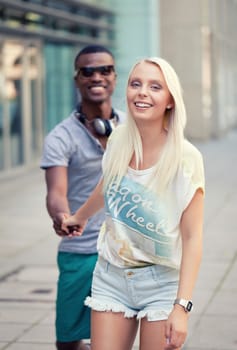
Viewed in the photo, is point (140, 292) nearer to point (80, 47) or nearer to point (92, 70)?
point (92, 70)

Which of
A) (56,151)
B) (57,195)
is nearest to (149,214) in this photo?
(57,195)

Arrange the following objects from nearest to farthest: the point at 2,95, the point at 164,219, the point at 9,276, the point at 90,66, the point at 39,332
Answer: the point at 164,219 → the point at 90,66 → the point at 39,332 → the point at 9,276 → the point at 2,95

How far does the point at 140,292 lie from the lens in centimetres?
396

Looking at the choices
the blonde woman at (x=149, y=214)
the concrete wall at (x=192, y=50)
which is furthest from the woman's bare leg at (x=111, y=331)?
the concrete wall at (x=192, y=50)

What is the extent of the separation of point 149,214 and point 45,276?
5.08 m

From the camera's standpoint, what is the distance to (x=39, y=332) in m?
6.75

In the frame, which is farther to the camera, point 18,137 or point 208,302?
point 18,137

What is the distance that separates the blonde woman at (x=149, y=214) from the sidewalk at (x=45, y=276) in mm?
2378

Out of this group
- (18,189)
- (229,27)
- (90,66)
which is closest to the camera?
(90,66)

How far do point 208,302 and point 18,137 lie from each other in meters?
12.3

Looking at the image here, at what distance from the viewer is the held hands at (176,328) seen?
3684 millimetres

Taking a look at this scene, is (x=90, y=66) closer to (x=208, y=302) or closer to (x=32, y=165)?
(x=208, y=302)

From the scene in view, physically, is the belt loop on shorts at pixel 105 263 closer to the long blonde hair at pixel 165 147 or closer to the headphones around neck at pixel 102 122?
the long blonde hair at pixel 165 147

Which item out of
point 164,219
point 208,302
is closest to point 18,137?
point 208,302
